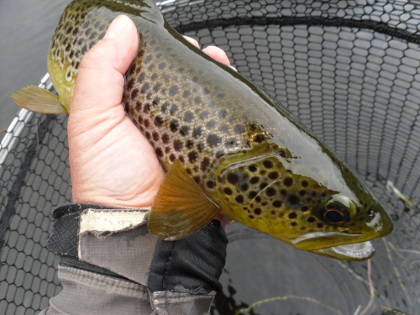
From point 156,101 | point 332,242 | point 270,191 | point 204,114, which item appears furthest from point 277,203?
point 156,101

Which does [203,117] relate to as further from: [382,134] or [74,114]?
[382,134]

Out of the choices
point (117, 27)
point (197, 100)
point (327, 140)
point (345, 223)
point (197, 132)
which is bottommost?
point (327, 140)

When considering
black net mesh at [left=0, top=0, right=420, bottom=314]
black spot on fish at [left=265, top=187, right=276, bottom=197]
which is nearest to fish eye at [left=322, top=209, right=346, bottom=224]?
black spot on fish at [left=265, top=187, right=276, bottom=197]

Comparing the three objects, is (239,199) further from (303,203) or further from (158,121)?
(158,121)

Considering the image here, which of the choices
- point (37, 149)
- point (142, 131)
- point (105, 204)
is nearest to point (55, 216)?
point (105, 204)

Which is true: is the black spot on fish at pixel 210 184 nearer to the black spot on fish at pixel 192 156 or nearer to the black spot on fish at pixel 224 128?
the black spot on fish at pixel 192 156
